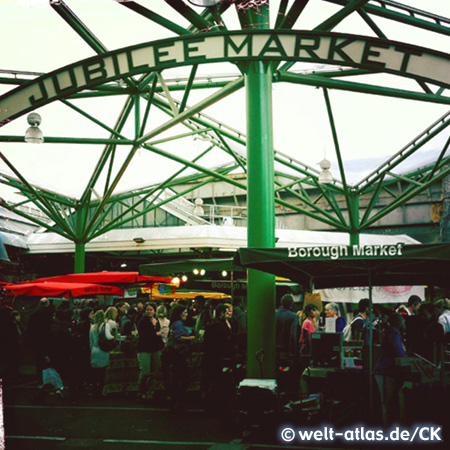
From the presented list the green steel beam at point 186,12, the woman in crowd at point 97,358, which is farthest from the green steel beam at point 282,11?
the woman in crowd at point 97,358

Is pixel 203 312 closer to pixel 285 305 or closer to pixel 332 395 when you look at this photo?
pixel 285 305

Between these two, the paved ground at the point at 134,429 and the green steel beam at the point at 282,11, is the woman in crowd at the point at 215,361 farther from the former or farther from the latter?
the green steel beam at the point at 282,11

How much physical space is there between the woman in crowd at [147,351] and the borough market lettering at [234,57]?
5.51 metres

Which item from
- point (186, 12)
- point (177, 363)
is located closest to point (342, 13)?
point (186, 12)

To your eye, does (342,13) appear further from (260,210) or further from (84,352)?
(84,352)

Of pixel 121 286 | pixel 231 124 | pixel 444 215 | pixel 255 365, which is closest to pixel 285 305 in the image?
pixel 255 365

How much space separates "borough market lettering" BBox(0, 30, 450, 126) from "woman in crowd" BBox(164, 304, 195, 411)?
17.9ft

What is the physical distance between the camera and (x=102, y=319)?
11711mm

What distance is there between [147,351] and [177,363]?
0.84 metres

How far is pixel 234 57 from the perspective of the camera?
6.29m

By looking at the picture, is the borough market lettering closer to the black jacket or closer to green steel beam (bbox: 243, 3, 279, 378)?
green steel beam (bbox: 243, 3, 279, 378)

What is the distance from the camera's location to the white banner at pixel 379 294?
54.3 feet

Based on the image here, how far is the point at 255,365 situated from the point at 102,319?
14.3 ft

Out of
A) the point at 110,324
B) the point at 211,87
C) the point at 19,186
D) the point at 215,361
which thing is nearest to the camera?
the point at 215,361
